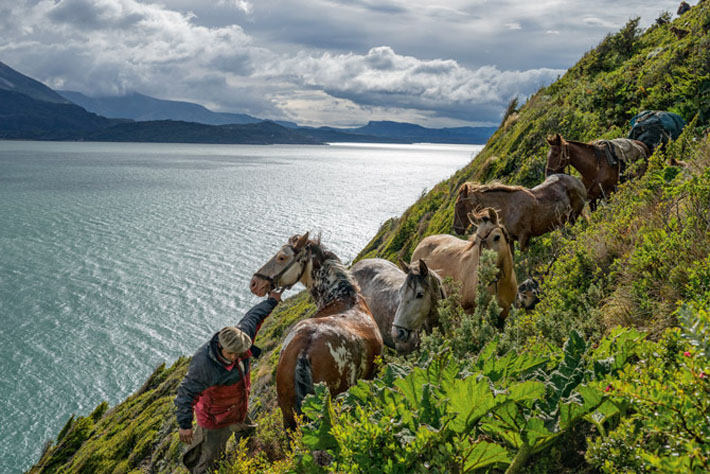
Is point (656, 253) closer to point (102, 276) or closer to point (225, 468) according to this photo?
point (225, 468)

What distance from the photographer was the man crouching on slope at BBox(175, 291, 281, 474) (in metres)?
5.38

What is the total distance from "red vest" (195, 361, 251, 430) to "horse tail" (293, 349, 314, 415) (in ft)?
3.09

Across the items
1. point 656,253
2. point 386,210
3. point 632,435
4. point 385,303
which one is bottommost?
point 386,210

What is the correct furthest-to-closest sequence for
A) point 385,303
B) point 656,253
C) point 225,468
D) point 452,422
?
1. point 385,303
2. point 225,468
3. point 656,253
4. point 452,422

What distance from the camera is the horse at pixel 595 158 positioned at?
11008mm

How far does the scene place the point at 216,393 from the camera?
18.9ft

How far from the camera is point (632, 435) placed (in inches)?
77.1

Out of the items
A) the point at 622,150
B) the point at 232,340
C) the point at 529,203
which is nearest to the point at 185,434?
the point at 232,340

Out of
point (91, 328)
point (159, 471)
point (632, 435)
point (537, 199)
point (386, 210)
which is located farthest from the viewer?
point (386, 210)

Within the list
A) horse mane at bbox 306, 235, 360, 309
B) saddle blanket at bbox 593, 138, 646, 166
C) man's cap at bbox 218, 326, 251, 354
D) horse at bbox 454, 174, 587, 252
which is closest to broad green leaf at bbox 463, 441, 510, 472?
man's cap at bbox 218, 326, 251, 354

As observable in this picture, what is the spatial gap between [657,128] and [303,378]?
38.9 feet

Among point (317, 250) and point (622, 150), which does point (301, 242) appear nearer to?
point (317, 250)

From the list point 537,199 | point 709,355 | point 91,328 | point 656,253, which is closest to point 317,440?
point 709,355

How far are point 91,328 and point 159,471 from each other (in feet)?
117
